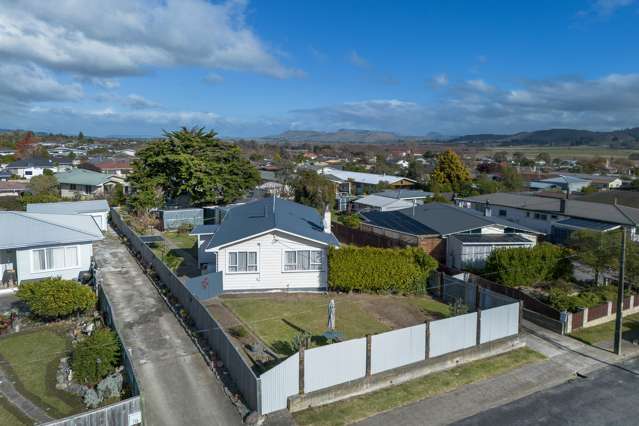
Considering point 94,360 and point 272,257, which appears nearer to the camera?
point 94,360

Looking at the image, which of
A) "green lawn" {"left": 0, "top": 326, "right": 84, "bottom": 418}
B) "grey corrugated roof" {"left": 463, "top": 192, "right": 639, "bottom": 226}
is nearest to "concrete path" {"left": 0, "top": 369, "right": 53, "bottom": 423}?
"green lawn" {"left": 0, "top": 326, "right": 84, "bottom": 418}

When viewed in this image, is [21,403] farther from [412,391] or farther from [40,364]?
[412,391]

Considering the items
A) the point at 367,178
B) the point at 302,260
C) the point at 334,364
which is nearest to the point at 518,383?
the point at 334,364

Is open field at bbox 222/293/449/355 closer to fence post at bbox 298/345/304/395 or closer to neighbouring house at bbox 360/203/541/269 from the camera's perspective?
fence post at bbox 298/345/304/395

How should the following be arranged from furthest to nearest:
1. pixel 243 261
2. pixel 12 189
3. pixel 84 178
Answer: pixel 84 178
pixel 12 189
pixel 243 261

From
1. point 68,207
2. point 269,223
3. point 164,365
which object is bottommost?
point 164,365

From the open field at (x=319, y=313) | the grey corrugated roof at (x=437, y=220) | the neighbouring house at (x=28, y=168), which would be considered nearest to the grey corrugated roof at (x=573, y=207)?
the grey corrugated roof at (x=437, y=220)
